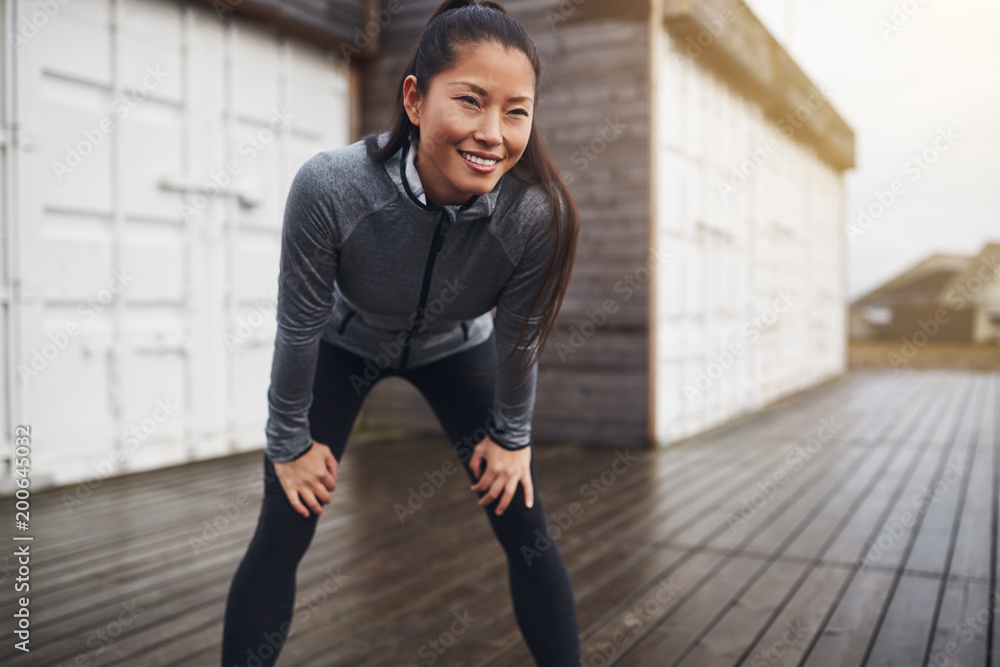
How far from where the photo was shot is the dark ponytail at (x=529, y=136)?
124 centimetres

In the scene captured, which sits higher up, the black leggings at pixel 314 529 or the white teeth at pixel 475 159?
the white teeth at pixel 475 159

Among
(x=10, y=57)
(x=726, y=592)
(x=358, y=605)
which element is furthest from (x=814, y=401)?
(x=10, y=57)

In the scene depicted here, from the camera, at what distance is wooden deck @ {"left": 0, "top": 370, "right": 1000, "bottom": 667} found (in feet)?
7.26

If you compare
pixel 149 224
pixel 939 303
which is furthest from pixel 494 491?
pixel 939 303

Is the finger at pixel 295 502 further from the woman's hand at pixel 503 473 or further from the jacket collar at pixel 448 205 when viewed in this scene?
the jacket collar at pixel 448 205

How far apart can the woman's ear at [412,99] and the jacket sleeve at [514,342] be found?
30 centimetres

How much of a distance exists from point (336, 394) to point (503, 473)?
383 millimetres

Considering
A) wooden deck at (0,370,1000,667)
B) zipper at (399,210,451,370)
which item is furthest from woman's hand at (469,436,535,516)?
wooden deck at (0,370,1000,667)

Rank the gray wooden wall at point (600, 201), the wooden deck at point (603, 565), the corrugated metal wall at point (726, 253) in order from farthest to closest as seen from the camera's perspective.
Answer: the corrugated metal wall at point (726, 253) → the gray wooden wall at point (600, 201) → the wooden deck at point (603, 565)

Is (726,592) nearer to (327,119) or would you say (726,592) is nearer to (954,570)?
(954,570)

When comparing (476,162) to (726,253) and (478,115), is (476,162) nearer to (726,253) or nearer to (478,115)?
(478,115)

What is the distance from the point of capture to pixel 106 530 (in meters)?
3.42

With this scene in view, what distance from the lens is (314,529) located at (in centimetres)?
151

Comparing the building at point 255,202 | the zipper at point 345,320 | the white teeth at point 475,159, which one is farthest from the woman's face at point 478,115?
the building at point 255,202
